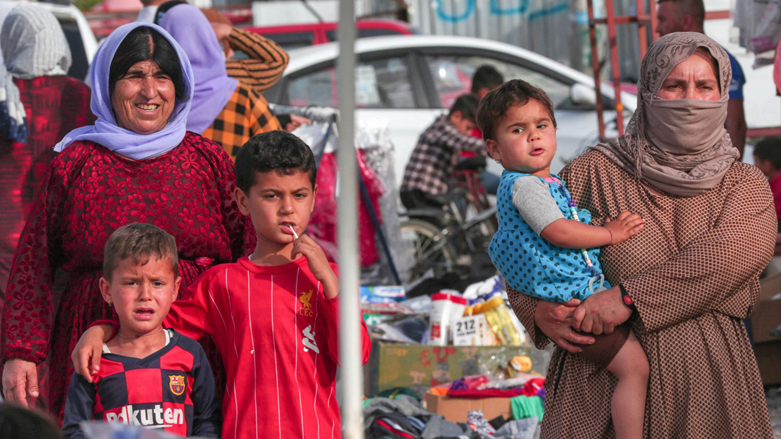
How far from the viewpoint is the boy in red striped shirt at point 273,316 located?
231 centimetres

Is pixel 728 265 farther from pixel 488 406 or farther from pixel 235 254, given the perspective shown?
pixel 488 406

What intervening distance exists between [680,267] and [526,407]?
1817 millimetres

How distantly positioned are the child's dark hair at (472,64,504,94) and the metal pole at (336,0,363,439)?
566 centimetres

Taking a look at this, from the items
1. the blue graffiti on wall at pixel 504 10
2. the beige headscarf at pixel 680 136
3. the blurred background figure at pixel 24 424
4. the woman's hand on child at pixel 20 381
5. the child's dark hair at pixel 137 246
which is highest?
the blue graffiti on wall at pixel 504 10

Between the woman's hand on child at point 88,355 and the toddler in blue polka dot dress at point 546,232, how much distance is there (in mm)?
1114

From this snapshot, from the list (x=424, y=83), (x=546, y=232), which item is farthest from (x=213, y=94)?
(x=424, y=83)

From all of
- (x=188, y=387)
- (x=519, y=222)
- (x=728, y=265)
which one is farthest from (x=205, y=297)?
(x=728, y=265)

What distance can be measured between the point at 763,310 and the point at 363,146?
2.71 m

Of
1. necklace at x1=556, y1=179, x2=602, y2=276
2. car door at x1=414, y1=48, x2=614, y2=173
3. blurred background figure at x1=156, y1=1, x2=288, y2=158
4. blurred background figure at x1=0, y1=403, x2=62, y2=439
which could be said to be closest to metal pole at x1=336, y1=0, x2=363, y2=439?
blurred background figure at x1=0, y1=403, x2=62, y2=439

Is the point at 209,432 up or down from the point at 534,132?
down

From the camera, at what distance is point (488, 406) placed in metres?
4.03

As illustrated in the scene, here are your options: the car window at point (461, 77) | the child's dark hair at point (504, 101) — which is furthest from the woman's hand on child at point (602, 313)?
the car window at point (461, 77)

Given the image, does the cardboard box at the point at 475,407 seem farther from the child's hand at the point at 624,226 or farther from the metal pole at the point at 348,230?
the metal pole at the point at 348,230

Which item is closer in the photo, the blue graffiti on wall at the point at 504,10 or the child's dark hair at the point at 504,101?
the child's dark hair at the point at 504,101
